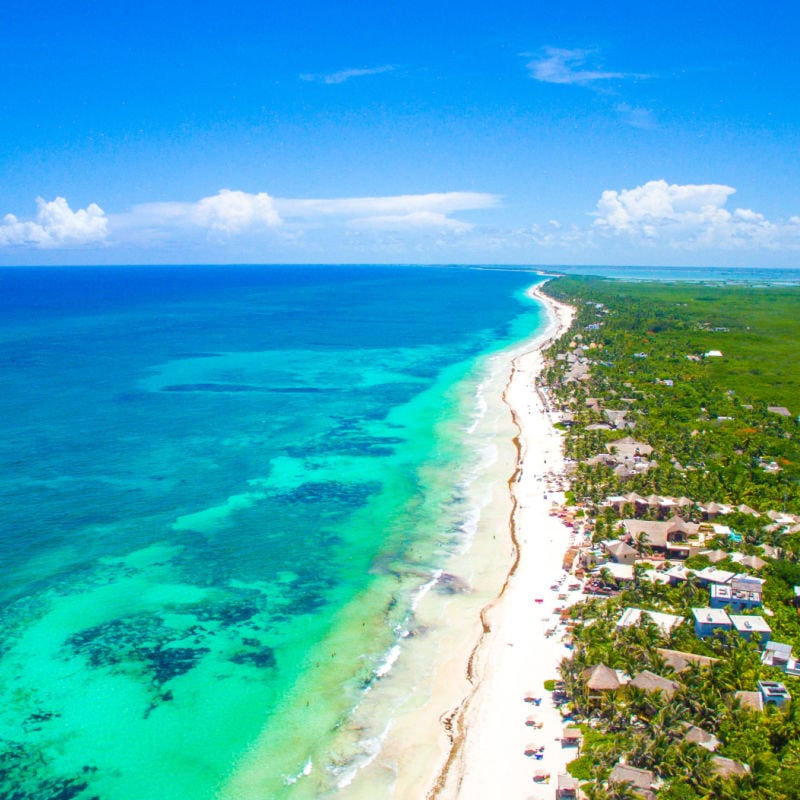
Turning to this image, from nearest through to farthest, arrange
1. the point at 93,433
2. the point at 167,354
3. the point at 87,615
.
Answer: the point at 87,615
the point at 93,433
the point at 167,354

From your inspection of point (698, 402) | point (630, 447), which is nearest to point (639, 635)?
point (630, 447)

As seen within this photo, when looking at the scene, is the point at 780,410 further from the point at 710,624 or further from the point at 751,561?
the point at 710,624

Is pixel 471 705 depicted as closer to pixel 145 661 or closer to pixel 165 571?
pixel 145 661

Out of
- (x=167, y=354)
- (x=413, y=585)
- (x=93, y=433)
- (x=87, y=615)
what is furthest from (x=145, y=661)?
(x=167, y=354)

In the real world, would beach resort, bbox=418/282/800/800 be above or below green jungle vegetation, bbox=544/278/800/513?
below

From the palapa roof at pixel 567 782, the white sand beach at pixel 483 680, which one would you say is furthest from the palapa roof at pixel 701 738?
the white sand beach at pixel 483 680

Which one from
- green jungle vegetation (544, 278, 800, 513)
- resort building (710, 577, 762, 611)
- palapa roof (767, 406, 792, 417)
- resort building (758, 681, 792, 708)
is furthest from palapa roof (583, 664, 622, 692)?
palapa roof (767, 406, 792, 417)

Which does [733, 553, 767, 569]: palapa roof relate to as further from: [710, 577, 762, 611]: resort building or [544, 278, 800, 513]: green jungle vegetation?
[544, 278, 800, 513]: green jungle vegetation
